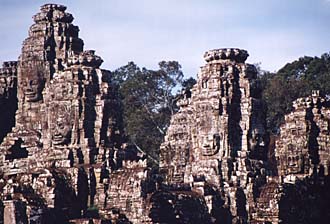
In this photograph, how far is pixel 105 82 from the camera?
79188 mm

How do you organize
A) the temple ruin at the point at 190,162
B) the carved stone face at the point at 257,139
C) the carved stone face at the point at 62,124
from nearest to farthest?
the temple ruin at the point at 190,162 → the carved stone face at the point at 257,139 → the carved stone face at the point at 62,124

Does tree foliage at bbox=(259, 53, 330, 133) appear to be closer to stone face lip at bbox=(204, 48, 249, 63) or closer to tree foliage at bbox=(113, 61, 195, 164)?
tree foliage at bbox=(113, 61, 195, 164)

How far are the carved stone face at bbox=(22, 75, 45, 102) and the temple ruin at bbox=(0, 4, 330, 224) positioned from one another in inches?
175

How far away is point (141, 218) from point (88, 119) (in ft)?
26.3

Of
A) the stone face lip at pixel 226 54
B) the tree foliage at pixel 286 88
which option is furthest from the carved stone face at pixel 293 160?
the tree foliage at pixel 286 88

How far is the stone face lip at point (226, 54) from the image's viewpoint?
7838 centimetres

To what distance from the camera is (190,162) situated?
260 feet

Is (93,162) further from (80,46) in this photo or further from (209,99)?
(80,46)

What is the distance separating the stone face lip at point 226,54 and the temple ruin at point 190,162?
2.0 inches

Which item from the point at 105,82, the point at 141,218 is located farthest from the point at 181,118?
the point at 141,218

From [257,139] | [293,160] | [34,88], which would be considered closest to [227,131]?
[257,139]

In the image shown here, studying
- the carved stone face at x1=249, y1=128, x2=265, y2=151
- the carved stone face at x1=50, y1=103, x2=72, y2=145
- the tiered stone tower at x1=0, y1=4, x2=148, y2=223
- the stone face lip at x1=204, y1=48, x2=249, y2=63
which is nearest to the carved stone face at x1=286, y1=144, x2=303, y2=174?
the carved stone face at x1=249, y1=128, x2=265, y2=151

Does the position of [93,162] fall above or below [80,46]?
below

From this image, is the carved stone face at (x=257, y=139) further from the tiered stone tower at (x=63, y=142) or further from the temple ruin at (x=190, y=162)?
the tiered stone tower at (x=63, y=142)
